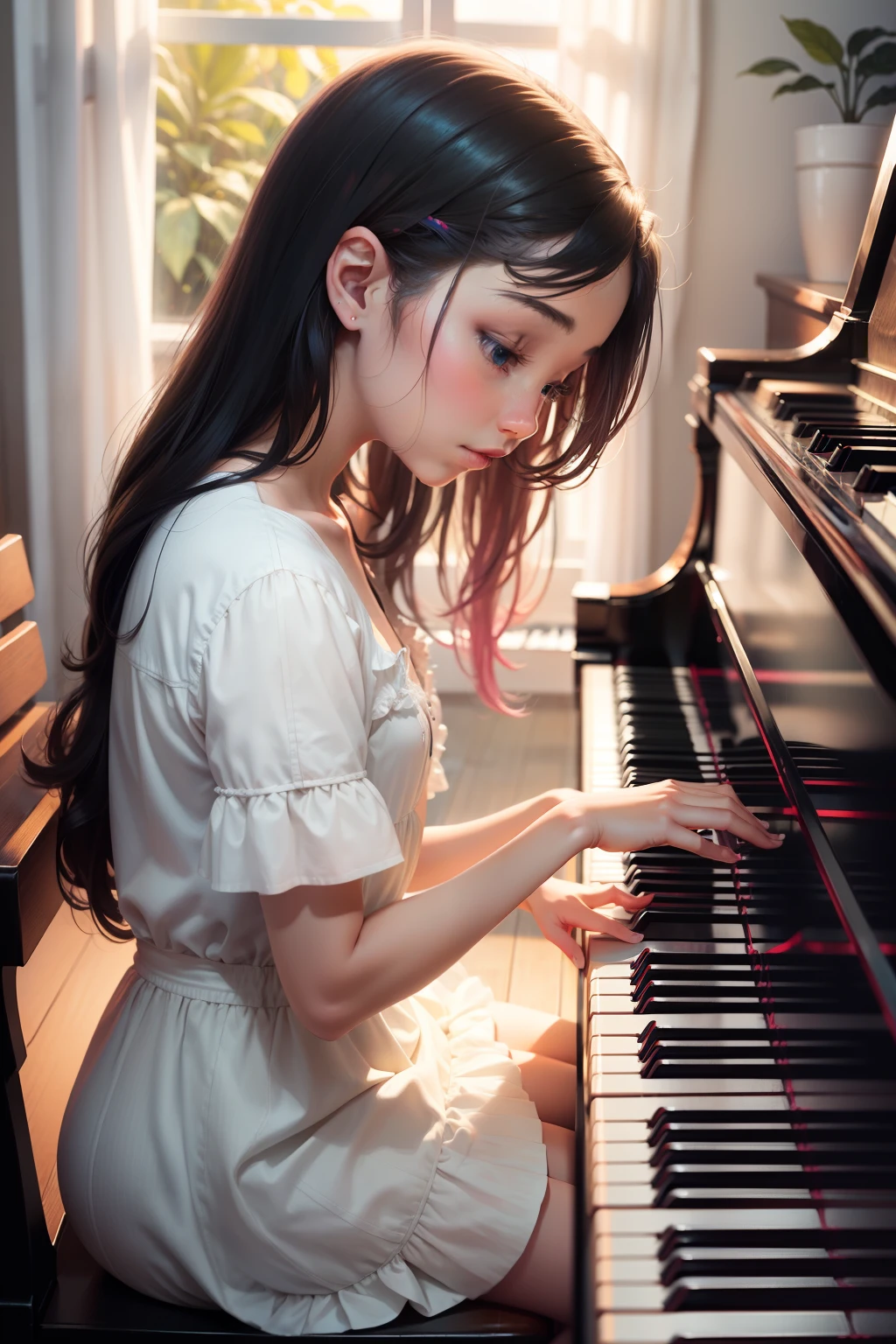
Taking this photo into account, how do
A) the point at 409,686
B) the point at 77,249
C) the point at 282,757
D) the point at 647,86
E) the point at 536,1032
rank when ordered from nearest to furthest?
the point at 282,757
the point at 409,686
the point at 536,1032
the point at 647,86
the point at 77,249

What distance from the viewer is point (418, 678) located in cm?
143

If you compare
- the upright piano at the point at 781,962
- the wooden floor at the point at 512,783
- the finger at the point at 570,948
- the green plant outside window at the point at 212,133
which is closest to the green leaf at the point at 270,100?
the green plant outside window at the point at 212,133

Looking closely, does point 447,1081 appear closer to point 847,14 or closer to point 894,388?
point 894,388

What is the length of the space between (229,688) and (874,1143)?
21.9 inches

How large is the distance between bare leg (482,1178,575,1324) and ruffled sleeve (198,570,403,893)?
1.23 feet

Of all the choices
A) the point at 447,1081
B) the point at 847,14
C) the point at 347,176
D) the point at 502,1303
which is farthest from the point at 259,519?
the point at 847,14

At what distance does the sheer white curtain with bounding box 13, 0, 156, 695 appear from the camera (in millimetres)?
3590

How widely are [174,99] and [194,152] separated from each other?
159 mm

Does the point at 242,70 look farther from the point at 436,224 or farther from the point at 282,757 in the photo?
the point at 282,757

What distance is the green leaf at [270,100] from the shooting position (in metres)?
3.86

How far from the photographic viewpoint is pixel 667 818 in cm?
115

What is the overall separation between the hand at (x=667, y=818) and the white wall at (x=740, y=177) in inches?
112

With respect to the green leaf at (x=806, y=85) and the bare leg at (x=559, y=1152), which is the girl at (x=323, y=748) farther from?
the green leaf at (x=806, y=85)

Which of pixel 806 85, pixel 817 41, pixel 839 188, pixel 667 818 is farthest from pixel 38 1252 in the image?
pixel 817 41
